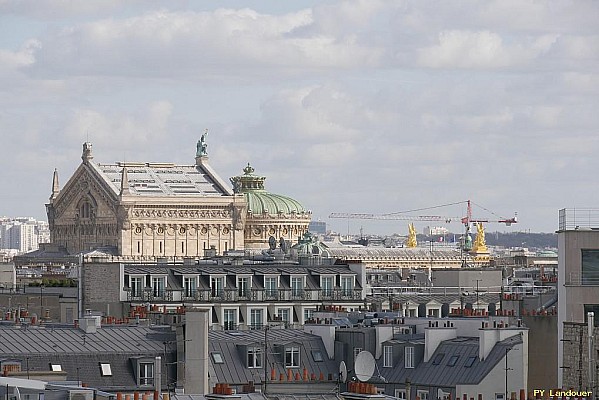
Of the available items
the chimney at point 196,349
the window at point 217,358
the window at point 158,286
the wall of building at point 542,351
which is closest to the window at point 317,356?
the window at point 217,358

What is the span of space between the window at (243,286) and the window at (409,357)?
2433cm

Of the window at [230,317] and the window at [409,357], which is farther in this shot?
the window at [230,317]

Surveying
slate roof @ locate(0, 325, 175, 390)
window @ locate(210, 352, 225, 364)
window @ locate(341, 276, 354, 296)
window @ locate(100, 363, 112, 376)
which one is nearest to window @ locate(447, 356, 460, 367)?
window @ locate(210, 352, 225, 364)

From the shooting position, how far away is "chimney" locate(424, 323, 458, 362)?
2269 inches

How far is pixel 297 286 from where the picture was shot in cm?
8338

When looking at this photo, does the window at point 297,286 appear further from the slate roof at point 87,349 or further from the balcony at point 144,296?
the slate roof at point 87,349

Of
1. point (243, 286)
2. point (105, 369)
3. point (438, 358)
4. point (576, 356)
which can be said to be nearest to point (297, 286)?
point (243, 286)

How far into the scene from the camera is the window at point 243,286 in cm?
8228

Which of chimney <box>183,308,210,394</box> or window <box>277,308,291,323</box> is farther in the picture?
window <box>277,308,291,323</box>

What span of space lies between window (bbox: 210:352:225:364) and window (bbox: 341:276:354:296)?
26182 mm

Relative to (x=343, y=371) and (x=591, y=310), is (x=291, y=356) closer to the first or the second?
(x=343, y=371)

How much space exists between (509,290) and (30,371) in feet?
114

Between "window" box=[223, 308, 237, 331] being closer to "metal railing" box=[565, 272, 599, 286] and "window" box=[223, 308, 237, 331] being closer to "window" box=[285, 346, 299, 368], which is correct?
"window" box=[285, 346, 299, 368]

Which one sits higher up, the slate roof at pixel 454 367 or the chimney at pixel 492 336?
the chimney at pixel 492 336
